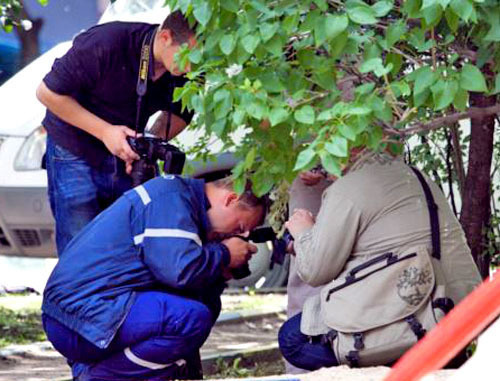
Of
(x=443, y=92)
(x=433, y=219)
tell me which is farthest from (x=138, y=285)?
(x=443, y=92)

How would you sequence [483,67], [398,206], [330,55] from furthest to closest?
[398,206], [483,67], [330,55]

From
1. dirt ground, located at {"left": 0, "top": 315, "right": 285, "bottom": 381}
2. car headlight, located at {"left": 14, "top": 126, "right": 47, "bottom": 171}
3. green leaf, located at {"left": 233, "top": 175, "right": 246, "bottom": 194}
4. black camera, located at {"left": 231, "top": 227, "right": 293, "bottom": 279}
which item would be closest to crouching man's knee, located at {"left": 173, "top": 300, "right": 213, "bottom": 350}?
black camera, located at {"left": 231, "top": 227, "right": 293, "bottom": 279}

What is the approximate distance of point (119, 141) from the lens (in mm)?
4926

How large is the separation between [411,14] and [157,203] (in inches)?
57.8

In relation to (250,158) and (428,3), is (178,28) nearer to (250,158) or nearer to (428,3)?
(250,158)

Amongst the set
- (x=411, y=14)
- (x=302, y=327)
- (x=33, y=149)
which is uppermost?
(x=411, y=14)

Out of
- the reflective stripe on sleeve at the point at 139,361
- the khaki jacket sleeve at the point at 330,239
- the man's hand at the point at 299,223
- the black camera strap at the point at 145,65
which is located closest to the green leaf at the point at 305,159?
the khaki jacket sleeve at the point at 330,239

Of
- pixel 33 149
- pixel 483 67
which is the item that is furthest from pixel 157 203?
pixel 33 149

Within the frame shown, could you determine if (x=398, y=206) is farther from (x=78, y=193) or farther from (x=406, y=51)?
(x=78, y=193)

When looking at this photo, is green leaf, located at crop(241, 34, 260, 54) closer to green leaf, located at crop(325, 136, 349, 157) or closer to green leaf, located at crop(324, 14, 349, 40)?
green leaf, located at crop(324, 14, 349, 40)

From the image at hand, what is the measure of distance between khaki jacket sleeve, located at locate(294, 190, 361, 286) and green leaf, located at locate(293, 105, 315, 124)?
799 mm

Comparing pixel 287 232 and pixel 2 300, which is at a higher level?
pixel 287 232

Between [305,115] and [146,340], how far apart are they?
4.40ft

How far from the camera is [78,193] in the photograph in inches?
204
